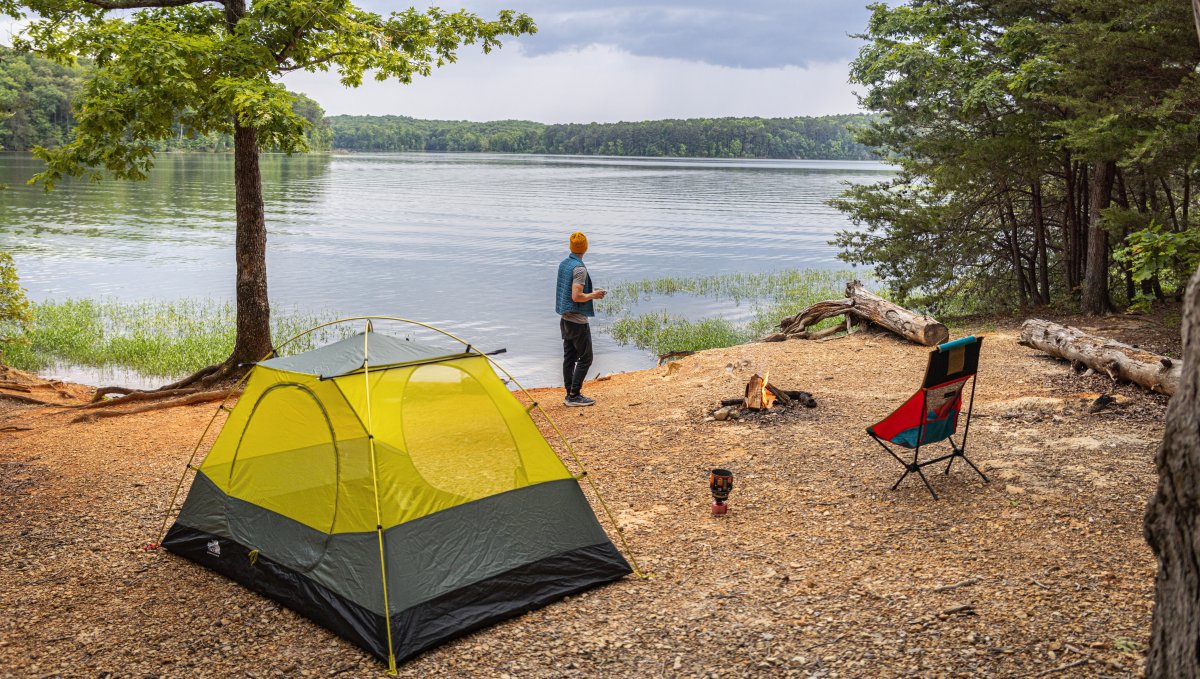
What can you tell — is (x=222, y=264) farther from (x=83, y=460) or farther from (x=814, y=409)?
(x=814, y=409)

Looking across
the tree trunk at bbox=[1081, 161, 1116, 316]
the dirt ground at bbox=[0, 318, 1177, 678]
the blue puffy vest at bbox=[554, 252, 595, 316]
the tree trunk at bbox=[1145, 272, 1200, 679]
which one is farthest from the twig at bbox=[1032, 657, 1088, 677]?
the tree trunk at bbox=[1081, 161, 1116, 316]

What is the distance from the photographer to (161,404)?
10.8 m

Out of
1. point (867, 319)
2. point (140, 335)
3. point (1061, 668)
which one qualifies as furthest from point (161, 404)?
point (867, 319)

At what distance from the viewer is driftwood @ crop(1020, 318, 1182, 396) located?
848 centimetres

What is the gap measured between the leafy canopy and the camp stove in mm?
5927

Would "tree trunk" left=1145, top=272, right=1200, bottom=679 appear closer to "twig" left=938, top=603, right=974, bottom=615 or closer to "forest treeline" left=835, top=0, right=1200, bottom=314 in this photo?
"twig" left=938, top=603, right=974, bottom=615

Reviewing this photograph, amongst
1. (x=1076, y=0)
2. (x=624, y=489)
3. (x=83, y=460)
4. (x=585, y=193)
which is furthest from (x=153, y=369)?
(x=585, y=193)

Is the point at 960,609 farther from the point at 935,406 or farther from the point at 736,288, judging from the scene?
the point at 736,288

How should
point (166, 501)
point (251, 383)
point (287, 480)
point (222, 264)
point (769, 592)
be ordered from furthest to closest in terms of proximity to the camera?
point (222, 264) → point (166, 501) → point (251, 383) → point (287, 480) → point (769, 592)

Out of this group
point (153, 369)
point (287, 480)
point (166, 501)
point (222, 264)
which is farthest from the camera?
point (222, 264)

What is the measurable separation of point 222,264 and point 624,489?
24.7 metres

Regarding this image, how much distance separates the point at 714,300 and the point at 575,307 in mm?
14269

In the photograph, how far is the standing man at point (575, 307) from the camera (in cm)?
942

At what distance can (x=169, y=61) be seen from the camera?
875 cm
